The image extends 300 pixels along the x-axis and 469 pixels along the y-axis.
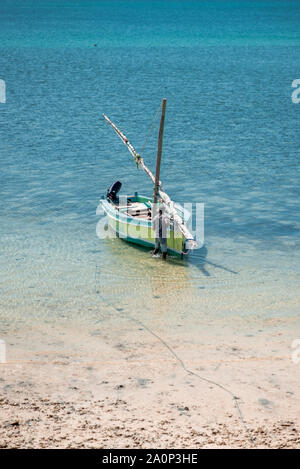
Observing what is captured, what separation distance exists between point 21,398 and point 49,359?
238 centimetres

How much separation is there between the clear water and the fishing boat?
1.93 ft

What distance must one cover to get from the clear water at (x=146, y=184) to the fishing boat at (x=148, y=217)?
590 mm

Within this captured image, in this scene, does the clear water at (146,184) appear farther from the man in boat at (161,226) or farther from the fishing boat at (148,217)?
the man in boat at (161,226)

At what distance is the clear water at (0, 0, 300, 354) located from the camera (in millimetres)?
22219

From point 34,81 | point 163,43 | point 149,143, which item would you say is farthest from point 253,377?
point 163,43

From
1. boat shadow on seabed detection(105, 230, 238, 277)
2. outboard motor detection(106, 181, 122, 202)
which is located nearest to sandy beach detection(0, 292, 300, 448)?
boat shadow on seabed detection(105, 230, 238, 277)

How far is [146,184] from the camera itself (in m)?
35.9

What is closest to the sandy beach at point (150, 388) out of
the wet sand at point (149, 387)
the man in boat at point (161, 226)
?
the wet sand at point (149, 387)

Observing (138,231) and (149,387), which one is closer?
(149,387)

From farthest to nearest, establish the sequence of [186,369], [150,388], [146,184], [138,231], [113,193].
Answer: [146,184] < [113,193] < [138,231] < [186,369] < [150,388]

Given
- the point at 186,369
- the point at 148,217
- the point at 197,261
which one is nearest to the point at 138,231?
the point at 148,217

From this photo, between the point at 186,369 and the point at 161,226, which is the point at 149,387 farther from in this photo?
the point at 161,226

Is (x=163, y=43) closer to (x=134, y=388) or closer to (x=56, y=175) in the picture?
(x=56, y=175)

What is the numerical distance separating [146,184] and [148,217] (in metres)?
9.03
